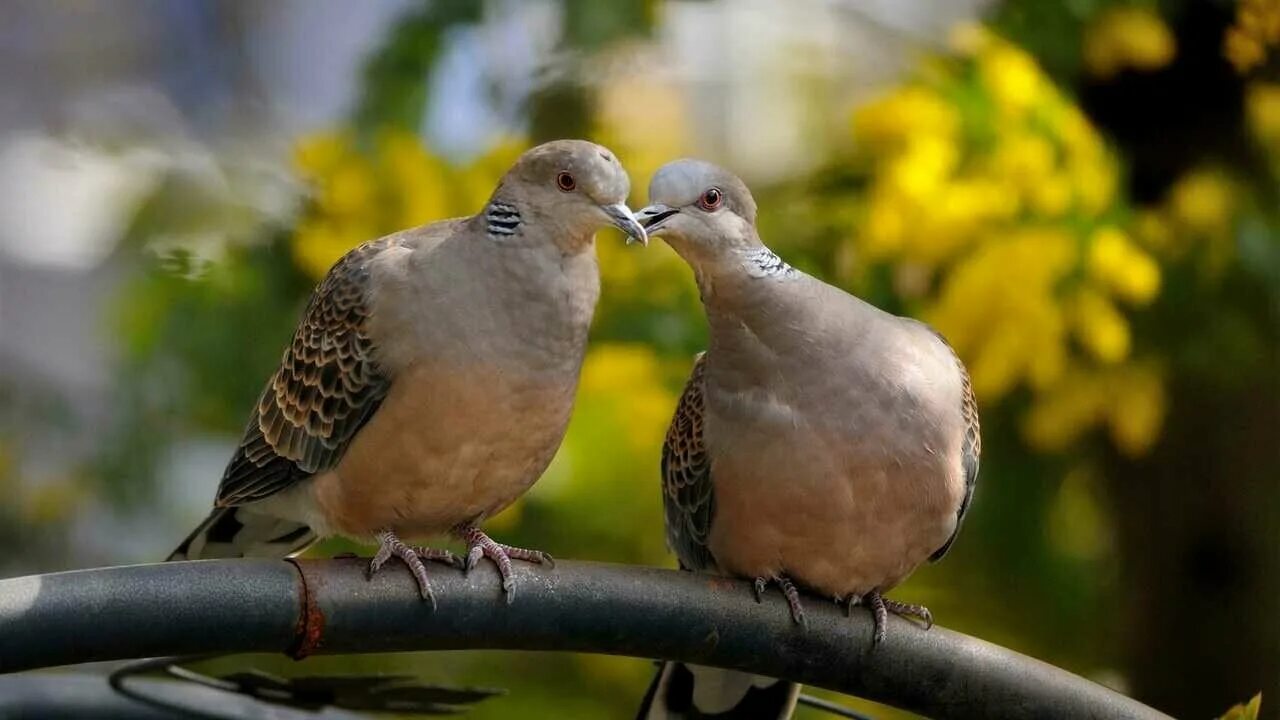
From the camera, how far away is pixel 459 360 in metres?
1.58

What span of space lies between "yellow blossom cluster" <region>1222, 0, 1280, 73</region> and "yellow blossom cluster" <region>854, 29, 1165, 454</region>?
244 millimetres

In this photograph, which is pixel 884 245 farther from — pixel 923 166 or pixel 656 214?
pixel 656 214

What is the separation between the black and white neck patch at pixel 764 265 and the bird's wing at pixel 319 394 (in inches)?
15.4

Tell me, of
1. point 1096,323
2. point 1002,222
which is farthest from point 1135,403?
point 1002,222

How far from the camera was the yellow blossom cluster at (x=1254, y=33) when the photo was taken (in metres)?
2.24

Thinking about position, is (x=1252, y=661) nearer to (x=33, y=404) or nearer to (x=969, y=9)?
(x=969, y=9)

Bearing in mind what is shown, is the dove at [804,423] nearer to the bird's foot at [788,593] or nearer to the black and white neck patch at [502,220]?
the bird's foot at [788,593]

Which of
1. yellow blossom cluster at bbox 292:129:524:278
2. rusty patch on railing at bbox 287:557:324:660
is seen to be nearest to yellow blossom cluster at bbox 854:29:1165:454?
yellow blossom cluster at bbox 292:129:524:278

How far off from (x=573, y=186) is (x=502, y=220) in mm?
93

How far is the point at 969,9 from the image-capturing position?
2.78m

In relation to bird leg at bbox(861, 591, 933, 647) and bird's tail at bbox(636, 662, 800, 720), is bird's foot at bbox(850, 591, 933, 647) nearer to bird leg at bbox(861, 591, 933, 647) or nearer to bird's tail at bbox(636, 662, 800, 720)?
bird leg at bbox(861, 591, 933, 647)

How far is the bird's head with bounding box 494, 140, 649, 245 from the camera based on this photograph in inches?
60.4

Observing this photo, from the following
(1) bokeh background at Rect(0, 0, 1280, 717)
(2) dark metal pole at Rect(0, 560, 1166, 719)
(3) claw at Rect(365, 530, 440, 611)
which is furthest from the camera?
(1) bokeh background at Rect(0, 0, 1280, 717)

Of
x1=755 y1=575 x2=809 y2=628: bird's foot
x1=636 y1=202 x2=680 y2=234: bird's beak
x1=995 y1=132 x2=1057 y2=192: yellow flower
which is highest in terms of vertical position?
x1=636 y1=202 x2=680 y2=234: bird's beak
